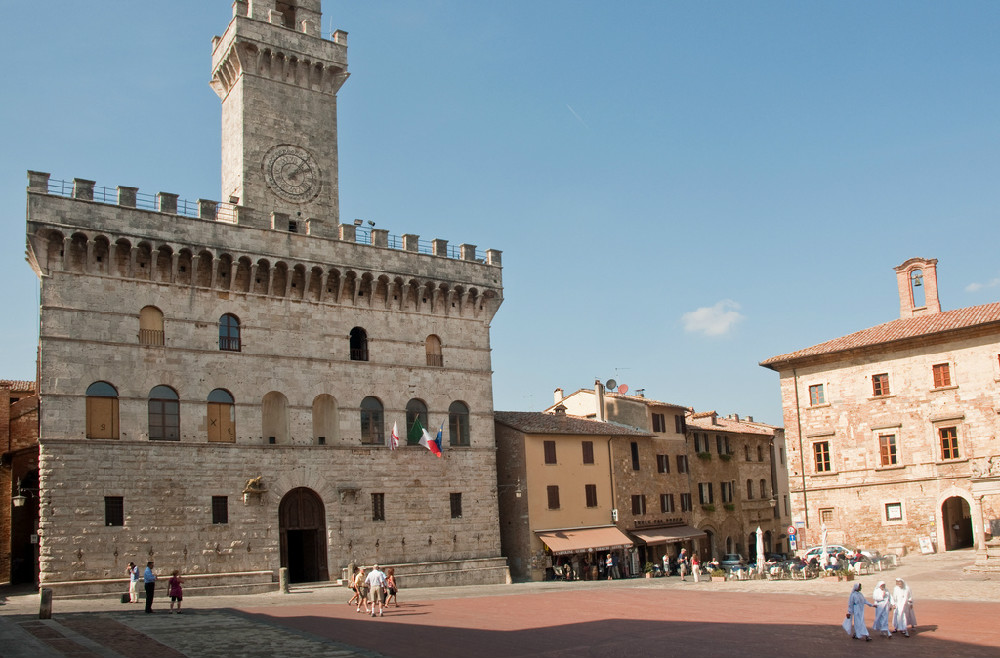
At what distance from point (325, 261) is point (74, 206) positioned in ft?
30.4

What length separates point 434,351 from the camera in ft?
128

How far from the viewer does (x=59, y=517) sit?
94.3 ft

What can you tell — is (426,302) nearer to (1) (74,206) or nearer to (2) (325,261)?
(2) (325,261)

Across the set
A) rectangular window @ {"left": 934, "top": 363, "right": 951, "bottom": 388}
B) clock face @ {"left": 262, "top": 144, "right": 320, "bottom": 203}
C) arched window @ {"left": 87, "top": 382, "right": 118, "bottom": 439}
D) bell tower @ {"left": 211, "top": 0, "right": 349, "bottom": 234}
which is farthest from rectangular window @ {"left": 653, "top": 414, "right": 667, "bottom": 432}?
arched window @ {"left": 87, "top": 382, "right": 118, "bottom": 439}

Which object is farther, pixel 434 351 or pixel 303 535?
pixel 434 351

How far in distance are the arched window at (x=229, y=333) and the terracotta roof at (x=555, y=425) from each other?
13.5 m

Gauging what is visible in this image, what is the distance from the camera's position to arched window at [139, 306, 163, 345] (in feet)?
104

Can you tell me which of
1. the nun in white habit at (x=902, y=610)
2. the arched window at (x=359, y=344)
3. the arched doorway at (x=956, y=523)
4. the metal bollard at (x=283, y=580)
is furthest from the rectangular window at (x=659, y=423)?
the nun in white habit at (x=902, y=610)

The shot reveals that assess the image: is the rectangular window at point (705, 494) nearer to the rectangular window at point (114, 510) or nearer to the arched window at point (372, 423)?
the arched window at point (372, 423)

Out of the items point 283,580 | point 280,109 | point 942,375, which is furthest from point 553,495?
point 280,109

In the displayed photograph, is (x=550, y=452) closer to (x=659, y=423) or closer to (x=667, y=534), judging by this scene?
(x=667, y=534)

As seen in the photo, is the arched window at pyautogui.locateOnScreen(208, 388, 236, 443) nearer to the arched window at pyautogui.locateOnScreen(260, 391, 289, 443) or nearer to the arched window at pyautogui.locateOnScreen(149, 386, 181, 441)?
the arched window at pyautogui.locateOnScreen(149, 386, 181, 441)

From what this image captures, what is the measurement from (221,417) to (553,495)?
16155 mm

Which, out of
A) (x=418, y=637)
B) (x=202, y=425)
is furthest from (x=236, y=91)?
(x=418, y=637)
